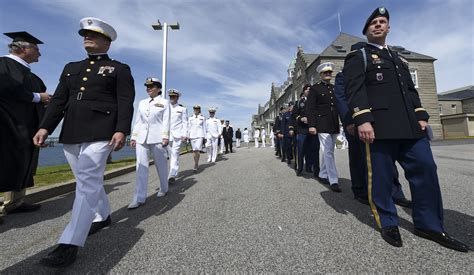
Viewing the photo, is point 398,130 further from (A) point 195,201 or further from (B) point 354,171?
(A) point 195,201

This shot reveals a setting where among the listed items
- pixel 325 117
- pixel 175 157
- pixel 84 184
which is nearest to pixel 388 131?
pixel 325 117

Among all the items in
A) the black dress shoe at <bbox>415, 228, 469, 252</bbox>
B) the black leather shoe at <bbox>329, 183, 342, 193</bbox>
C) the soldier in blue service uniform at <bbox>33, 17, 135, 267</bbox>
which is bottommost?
the black dress shoe at <bbox>415, 228, 469, 252</bbox>

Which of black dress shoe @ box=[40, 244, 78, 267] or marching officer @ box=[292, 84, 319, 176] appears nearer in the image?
black dress shoe @ box=[40, 244, 78, 267]

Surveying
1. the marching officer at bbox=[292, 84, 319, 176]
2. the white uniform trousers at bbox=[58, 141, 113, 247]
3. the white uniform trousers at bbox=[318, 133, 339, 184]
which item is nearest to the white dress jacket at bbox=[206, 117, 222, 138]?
the marching officer at bbox=[292, 84, 319, 176]

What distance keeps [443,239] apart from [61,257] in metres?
3.09

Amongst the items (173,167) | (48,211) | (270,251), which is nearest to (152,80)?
(173,167)

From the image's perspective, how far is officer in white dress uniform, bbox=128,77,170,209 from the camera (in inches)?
159

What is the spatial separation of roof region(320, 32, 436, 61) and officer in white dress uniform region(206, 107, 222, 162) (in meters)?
27.1

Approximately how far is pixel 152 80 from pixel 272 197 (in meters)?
2.93

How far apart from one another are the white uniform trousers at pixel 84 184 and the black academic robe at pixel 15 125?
60.6 inches

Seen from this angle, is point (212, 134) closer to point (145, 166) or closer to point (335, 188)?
point (145, 166)

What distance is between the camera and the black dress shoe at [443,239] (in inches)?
77.3

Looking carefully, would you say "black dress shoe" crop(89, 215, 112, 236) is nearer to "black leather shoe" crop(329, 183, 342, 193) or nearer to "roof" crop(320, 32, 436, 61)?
"black leather shoe" crop(329, 183, 342, 193)

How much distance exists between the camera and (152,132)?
13.8 feet
